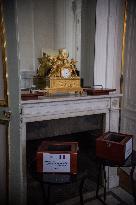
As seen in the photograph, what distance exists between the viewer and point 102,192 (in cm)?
291

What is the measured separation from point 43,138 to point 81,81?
793 mm

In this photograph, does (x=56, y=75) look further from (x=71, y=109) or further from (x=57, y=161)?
(x=57, y=161)

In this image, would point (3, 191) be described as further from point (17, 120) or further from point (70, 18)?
point (70, 18)

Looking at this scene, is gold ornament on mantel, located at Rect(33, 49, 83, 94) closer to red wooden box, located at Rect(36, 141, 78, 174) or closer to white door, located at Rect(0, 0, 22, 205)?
white door, located at Rect(0, 0, 22, 205)

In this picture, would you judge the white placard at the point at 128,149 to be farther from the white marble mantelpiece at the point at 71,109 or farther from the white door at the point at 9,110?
the white door at the point at 9,110

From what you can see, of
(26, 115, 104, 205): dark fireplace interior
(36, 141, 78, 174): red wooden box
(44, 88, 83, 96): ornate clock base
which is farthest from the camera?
(26, 115, 104, 205): dark fireplace interior

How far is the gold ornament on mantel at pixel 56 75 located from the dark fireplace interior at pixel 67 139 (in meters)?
0.40

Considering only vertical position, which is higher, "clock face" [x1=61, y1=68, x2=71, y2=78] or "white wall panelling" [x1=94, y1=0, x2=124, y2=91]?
"white wall panelling" [x1=94, y1=0, x2=124, y2=91]

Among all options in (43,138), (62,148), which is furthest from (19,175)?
(43,138)

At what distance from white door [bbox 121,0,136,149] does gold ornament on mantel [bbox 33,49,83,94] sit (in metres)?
0.86

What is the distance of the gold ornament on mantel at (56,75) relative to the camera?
8.49 ft

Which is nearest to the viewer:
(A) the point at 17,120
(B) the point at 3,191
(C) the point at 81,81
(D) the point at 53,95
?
(A) the point at 17,120

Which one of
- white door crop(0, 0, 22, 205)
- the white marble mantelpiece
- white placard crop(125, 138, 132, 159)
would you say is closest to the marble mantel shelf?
the white marble mantelpiece

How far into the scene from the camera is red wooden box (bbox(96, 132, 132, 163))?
2.34 metres
